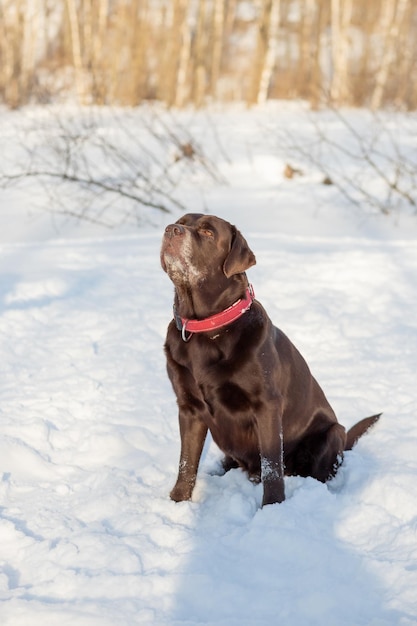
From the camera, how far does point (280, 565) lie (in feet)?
8.55

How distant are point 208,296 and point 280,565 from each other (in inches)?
41.9

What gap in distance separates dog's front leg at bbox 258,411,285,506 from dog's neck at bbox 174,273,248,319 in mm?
502

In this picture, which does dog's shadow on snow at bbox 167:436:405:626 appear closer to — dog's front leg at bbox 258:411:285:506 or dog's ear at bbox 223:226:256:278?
dog's front leg at bbox 258:411:285:506

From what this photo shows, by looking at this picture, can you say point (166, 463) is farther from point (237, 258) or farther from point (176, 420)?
point (237, 258)

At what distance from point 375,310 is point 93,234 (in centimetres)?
385

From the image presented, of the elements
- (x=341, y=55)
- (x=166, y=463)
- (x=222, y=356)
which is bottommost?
(x=341, y=55)

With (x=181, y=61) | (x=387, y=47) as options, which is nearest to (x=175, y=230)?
(x=387, y=47)

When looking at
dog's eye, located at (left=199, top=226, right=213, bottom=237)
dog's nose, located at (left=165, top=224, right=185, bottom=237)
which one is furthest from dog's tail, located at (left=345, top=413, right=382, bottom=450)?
dog's nose, located at (left=165, top=224, right=185, bottom=237)

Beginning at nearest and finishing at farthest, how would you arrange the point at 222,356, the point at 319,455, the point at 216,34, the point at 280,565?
the point at 280,565, the point at 222,356, the point at 319,455, the point at 216,34

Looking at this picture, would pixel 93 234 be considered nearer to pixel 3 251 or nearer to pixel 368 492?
pixel 3 251

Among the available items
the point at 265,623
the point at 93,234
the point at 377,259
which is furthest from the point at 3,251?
the point at 265,623

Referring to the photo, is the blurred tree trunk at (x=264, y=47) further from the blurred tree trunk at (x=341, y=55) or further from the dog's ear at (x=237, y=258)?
the dog's ear at (x=237, y=258)

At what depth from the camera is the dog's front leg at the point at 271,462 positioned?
306 centimetres

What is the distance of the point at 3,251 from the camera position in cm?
713
